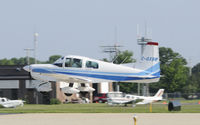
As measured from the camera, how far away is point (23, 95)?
69500 millimetres

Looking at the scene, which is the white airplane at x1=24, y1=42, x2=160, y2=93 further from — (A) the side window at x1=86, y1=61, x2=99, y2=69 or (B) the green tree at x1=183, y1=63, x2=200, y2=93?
(B) the green tree at x1=183, y1=63, x2=200, y2=93

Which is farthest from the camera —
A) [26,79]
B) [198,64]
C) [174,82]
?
[198,64]

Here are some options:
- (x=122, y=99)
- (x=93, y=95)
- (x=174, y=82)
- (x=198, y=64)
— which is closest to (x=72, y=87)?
(x=122, y=99)

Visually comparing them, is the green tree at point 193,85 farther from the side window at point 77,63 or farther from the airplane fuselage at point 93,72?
the side window at point 77,63

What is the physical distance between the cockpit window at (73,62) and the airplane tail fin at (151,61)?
16.4 ft

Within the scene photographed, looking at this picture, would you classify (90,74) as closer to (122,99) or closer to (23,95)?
(122,99)

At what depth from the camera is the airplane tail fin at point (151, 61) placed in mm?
34406

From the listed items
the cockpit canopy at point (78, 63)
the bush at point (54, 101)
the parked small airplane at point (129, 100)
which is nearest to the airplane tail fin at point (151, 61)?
the cockpit canopy at point (78, 63)

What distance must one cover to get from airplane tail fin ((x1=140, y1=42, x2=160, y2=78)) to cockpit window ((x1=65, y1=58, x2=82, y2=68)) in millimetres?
4995

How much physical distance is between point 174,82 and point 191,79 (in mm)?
12837

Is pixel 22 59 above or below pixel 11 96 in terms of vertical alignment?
above

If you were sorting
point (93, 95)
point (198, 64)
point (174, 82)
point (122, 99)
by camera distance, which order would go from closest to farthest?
point (122, 99), point (93, 95), point (174, 82), point (198, 64)

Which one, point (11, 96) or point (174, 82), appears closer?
point (11, 96)

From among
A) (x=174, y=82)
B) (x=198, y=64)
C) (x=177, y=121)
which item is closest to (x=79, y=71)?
(x=177, y=121)
